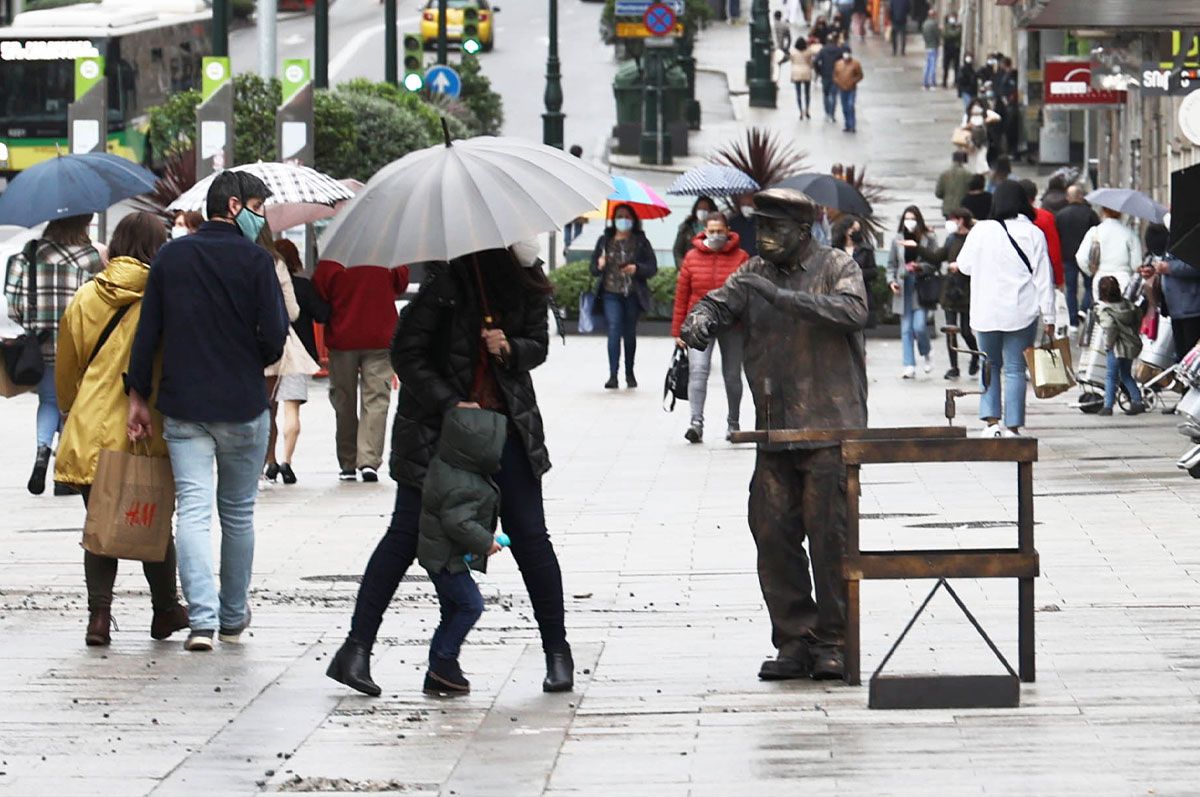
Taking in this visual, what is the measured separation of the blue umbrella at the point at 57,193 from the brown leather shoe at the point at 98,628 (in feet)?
12.0

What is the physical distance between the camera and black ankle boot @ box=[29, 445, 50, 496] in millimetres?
13914

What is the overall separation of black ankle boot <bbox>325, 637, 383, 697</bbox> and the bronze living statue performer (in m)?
1.24

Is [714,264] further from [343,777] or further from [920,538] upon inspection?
[343,777]

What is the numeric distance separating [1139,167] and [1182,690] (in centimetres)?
2252

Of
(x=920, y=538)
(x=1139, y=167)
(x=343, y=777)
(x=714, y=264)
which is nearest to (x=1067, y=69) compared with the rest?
(x=1139, y=167)

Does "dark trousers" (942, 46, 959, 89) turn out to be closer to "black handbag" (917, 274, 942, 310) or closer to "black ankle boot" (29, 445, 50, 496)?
"black handbag" (917, 274, 942, 310)

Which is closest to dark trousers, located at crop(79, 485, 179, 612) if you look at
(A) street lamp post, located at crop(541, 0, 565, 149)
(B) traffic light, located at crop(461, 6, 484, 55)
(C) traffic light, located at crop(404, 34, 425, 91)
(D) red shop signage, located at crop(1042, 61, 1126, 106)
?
(D) red shop signage, located at crop(1042, 61, 1126, 106)

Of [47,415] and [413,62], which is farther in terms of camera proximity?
[413,62]

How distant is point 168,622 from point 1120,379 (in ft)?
35.0

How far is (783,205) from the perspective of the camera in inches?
314

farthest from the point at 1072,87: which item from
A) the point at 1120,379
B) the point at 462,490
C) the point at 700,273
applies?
the point at 462,490

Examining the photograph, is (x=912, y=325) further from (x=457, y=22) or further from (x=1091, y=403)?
(x=457, y=22)

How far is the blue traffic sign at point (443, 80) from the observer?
37.7 m

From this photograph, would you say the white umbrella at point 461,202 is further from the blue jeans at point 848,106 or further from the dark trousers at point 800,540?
the blue jeans at point 848,106
